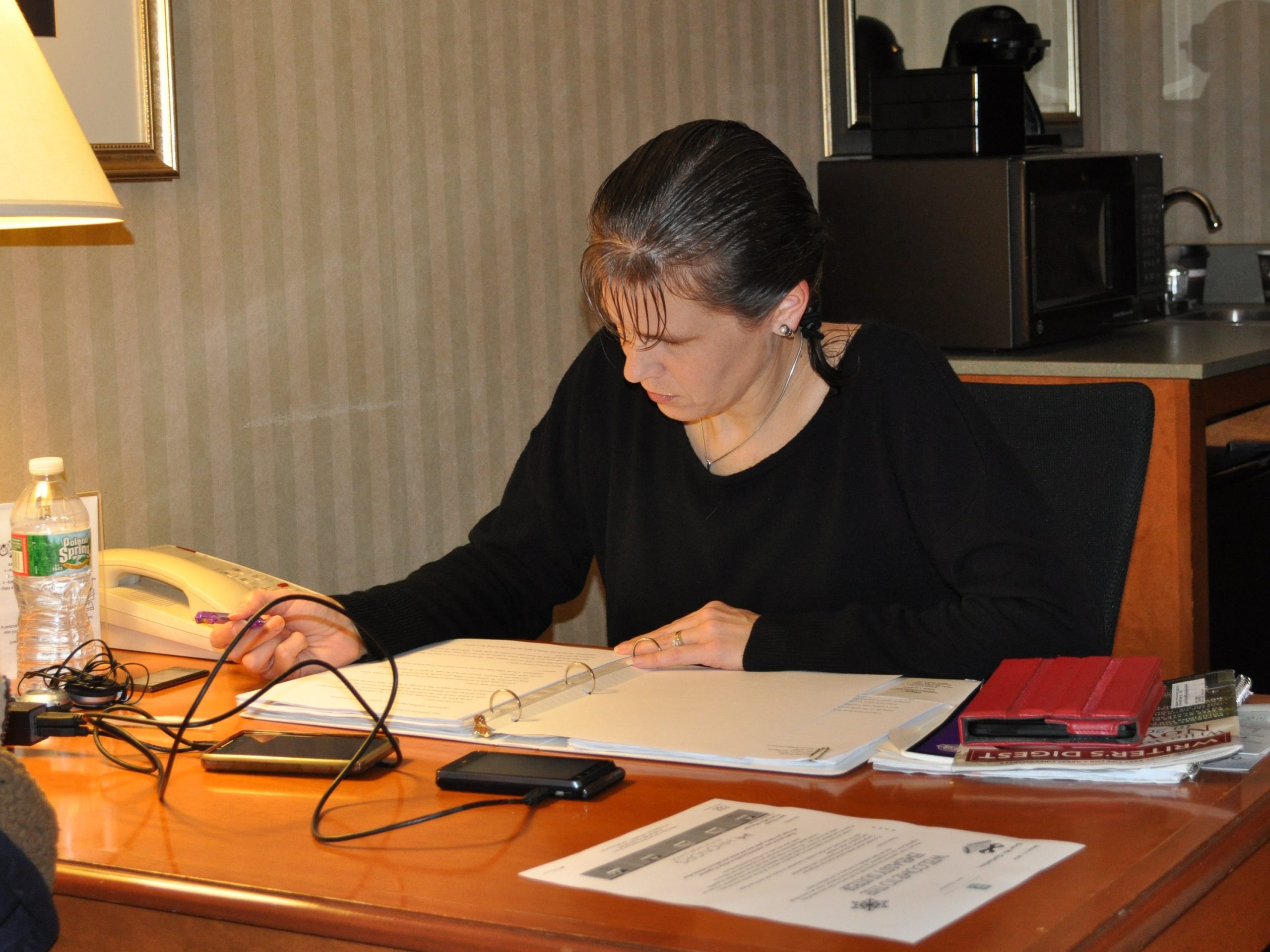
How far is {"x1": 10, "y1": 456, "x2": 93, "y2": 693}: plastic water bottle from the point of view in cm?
140

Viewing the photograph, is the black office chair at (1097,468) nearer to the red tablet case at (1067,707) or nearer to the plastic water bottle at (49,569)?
the red tablet case at (1067,707)

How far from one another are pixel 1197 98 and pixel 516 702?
273 centimetres

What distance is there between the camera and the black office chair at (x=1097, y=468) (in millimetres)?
1491

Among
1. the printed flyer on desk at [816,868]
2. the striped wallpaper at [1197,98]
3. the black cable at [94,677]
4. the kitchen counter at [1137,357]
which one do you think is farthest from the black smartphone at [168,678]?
the striped wallpaper at [1197,98]

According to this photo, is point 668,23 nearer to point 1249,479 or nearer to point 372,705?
point 1249,479

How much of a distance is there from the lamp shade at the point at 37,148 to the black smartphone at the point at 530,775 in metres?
0.60

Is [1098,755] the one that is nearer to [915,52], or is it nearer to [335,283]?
[335,283]

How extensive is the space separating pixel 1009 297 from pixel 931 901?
186 cm

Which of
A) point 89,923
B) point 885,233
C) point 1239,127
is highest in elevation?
point 1239,127

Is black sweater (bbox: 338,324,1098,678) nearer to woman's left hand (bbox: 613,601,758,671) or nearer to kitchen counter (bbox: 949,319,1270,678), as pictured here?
woman's left hand (bbox: 613,601,758,671)

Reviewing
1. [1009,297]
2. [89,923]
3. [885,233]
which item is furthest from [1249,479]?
[89,923]

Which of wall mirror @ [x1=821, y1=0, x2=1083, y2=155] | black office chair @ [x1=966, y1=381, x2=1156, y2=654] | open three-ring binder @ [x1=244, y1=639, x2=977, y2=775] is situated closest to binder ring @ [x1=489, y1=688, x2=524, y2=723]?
open three-ring binder @ [x1=244, y1=639, x2=977, y2=775]

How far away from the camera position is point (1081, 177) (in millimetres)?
2645

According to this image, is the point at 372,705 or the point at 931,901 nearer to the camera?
the point at 931,901
